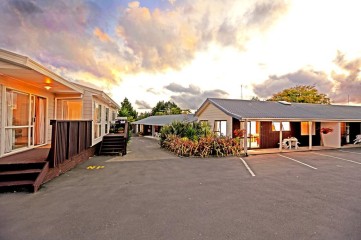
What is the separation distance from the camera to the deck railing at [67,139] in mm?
6000

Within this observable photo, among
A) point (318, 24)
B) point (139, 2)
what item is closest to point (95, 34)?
point (139, 2)

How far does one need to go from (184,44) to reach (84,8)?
22.6 feet

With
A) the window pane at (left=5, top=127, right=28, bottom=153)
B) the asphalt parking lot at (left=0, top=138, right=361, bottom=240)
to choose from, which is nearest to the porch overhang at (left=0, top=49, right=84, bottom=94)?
the window pane at (left=5, top=127, right=28, bottom=153)

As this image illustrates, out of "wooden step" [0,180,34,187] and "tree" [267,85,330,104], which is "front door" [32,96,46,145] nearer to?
"wooden step" [0,180,34,187]

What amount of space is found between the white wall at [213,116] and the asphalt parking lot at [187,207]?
655cm

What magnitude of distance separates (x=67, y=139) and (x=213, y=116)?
10.8 meters

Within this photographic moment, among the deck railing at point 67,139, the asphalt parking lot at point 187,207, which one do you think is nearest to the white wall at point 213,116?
the asphalt parking lot at point 187,207

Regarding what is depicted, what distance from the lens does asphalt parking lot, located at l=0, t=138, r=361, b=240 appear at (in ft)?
10.5

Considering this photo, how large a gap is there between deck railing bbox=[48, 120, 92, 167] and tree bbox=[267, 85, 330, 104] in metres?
39.8

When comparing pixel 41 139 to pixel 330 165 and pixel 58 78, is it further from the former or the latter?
pixel 330 165

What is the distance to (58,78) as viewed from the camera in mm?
6875

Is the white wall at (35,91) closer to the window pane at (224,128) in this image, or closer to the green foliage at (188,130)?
the green foliage at (188,130)

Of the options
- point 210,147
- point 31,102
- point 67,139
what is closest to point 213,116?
point 210,147

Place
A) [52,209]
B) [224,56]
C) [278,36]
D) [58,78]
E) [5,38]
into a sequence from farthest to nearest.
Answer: [224,56] → [278,36] → [5,38] → [58,78] → [52,209]
